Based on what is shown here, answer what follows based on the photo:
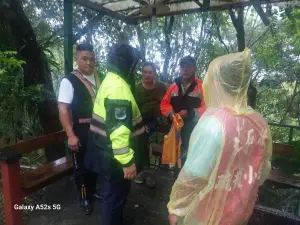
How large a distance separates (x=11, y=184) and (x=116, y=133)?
136 cm

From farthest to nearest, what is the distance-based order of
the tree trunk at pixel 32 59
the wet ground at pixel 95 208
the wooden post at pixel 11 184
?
the tree trunk at pixel 32 59, the wet ground at pixel 95 208, the wooden post at pixel 11 184

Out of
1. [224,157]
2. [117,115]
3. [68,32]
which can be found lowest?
[224,157]

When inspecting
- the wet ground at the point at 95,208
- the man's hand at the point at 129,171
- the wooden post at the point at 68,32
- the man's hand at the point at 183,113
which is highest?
the wooden post at the point at 68,32

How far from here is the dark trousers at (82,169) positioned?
268 cm

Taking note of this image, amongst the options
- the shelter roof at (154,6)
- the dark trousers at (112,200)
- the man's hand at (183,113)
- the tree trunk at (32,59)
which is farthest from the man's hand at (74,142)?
the shelter roof at (154,6)

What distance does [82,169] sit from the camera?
9.21 ft

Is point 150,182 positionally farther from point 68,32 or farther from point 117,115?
point 68,32

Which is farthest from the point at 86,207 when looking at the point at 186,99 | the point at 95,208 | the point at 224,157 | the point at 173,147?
the point at 224,157

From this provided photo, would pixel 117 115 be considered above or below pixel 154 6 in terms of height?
below

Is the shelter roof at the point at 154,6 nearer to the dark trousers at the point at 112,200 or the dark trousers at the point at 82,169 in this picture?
the dark trousers at the point at 82,169

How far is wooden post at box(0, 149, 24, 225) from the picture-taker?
238 centimetres

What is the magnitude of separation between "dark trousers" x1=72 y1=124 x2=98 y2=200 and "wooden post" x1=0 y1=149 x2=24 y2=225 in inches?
22.6

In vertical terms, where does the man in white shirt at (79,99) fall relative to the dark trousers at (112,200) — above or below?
above

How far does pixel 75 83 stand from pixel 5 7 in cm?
214
